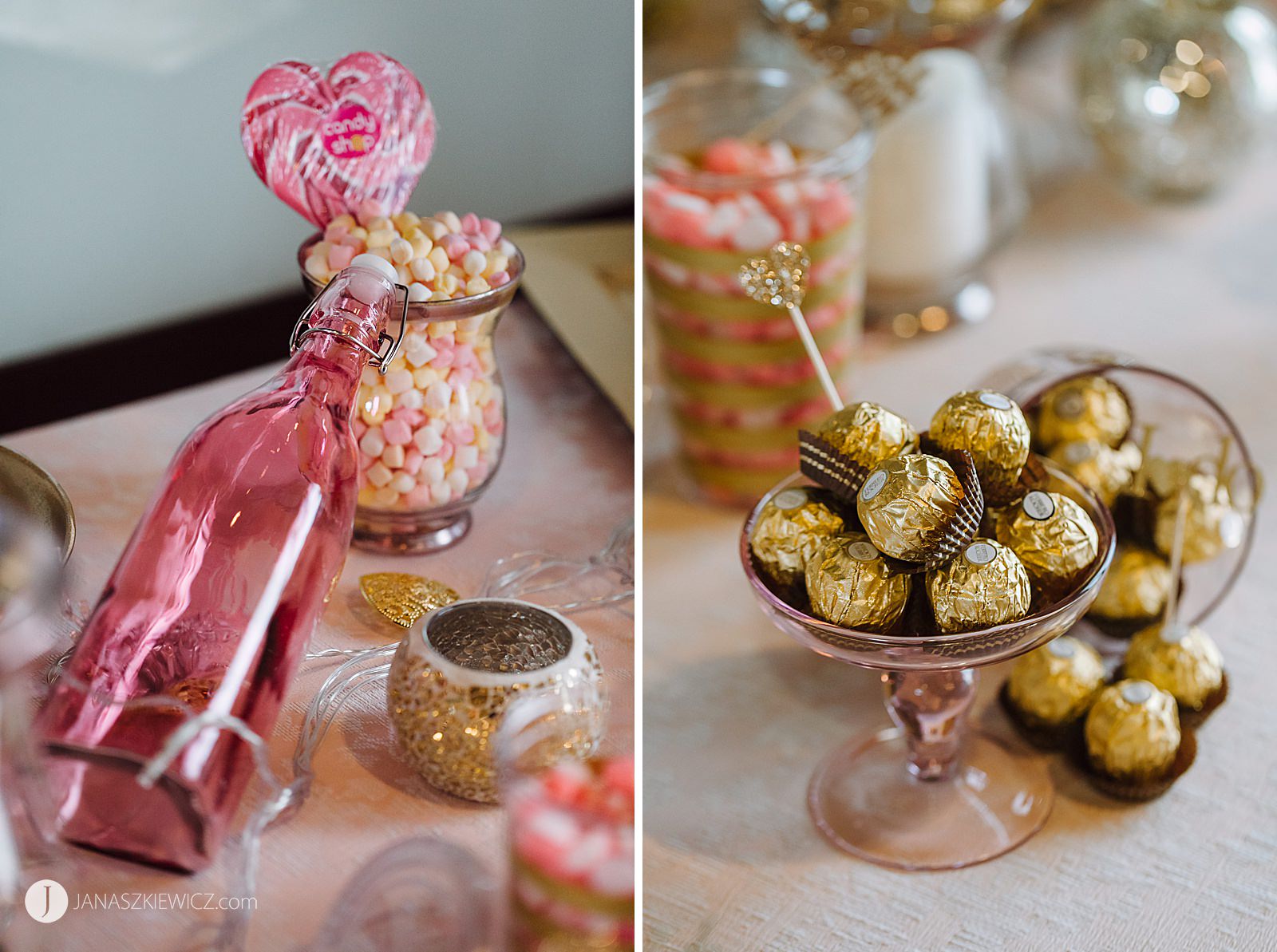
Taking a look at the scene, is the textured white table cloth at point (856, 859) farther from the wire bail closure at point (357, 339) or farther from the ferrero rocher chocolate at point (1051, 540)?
the wire bail closure at point (357, 339)

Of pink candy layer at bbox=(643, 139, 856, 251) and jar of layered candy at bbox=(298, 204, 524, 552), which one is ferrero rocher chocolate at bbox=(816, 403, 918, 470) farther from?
pink candy layer at bbox=(643, 139, 856, 251)

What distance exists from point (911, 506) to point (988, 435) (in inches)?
2.1

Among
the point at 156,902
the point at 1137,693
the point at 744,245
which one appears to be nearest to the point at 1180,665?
the point at 1137,693

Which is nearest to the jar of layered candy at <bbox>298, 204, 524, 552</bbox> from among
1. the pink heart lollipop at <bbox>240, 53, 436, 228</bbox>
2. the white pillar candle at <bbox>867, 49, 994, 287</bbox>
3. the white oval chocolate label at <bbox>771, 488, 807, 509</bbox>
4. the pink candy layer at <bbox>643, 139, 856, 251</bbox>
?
the pink heart lollipop at <bbox>240, 53, 436, 228</bbox>

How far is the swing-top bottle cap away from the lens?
410mm

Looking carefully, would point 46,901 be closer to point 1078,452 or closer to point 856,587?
point 856,587

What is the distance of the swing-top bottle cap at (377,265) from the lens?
41 centimetres

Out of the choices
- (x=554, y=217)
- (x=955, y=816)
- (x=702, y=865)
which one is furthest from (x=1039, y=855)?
(x=554, y=217)

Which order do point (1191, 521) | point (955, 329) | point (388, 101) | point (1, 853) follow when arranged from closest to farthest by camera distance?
1. point (1, 853)
2. point (388, 101)
3. point (1191, 521)
4. point (955, 329)

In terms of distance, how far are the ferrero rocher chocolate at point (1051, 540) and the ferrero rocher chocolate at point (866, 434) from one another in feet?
0.16

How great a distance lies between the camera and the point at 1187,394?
0.58 metres

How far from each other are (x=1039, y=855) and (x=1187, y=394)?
0.22 m

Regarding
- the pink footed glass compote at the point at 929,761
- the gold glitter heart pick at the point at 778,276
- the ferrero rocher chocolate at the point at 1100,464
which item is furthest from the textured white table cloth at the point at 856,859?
the gold glitter heart pick at the point at 778,276

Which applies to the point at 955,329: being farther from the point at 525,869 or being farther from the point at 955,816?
the point at 525,869
